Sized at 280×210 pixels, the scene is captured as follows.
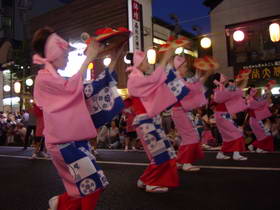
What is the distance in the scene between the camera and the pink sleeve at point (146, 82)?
415cm

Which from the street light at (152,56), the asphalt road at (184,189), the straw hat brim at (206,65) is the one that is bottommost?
the asphalt road at (184,189)

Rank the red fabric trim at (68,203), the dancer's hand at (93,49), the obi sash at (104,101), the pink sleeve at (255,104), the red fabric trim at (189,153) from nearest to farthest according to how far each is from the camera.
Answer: the dancer's hand at (93,49), the red fabric trim at (68,203), the obi sash at (104,101), the red fabric trim at (189,153), the pink sleeve at (255,104)

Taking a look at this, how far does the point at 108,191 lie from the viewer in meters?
4.49

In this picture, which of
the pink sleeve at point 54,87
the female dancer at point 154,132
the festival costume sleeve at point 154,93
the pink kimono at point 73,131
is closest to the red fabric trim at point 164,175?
the female dancer at point 154,132

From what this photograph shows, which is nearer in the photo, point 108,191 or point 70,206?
point 70,206

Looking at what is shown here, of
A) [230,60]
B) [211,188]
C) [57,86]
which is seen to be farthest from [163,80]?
[230,60]

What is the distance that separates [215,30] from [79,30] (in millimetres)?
10027

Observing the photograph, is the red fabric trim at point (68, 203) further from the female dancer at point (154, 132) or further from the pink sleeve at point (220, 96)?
the pink sleeve at point (220, 96)

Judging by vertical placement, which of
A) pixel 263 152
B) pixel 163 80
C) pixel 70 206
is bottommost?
pixel 263 152

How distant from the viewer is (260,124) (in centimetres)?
833

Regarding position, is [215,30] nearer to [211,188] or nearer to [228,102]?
[228,102]

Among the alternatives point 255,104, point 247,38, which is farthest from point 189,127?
point 247,38

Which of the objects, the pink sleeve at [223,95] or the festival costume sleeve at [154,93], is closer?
the festival costume sleeve at [154,93]

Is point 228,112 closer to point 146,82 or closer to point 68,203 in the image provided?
point 146,82
